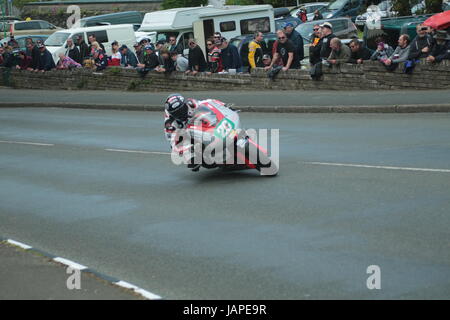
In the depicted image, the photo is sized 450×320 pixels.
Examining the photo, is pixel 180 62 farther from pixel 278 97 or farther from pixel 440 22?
pixel 440 22

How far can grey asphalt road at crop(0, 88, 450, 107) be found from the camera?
2022 centimetres

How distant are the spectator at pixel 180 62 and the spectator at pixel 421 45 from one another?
10035mm

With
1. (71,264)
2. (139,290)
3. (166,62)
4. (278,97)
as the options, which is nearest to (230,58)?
(166,62)

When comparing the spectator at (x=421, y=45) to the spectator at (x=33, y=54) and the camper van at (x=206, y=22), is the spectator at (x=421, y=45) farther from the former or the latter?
the spectator at (x=33, y=54)

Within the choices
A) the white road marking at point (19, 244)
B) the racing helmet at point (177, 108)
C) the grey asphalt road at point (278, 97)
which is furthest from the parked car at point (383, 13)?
the white road marking at point (19, 244)

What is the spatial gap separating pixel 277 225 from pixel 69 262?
7.90 ft

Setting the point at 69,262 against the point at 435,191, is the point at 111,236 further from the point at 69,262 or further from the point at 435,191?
the point at 435,191

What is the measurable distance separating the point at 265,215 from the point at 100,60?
24036 mm

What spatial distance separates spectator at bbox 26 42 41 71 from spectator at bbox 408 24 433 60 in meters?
19.7

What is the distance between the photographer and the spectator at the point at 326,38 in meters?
23.1

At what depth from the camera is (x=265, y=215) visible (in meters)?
10.3

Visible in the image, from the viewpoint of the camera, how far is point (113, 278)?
800cm

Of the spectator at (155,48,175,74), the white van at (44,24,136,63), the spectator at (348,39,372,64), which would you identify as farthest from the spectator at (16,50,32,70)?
the spectator at (348,39,372,64)
